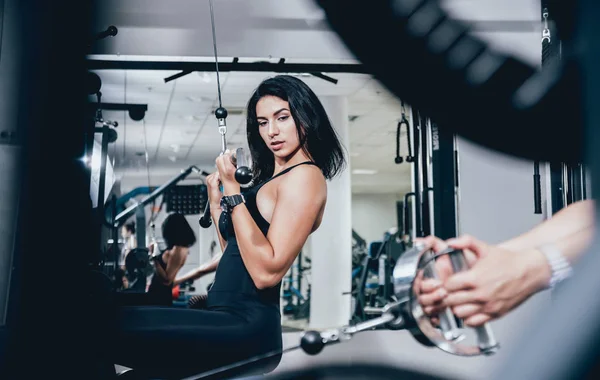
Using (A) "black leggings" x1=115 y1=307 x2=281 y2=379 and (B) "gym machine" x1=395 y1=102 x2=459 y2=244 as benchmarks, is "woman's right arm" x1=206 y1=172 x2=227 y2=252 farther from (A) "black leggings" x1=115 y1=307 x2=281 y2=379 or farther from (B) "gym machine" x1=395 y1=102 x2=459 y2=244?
(B) "gym machine" x1=395 y1=102 x2=459 y2=244

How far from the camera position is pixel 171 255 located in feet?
13.5

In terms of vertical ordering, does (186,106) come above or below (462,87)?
above

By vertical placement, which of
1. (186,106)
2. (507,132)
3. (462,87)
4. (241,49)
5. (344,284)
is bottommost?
(344,284)

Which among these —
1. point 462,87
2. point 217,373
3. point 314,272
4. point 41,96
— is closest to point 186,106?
point 314,272

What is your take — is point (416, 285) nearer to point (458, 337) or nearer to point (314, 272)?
point (458, 337)

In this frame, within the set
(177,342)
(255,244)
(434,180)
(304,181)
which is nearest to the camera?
(177,342)

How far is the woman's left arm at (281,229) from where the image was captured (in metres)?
1.19

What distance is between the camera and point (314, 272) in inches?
252

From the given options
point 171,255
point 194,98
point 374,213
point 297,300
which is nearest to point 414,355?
point 171,255

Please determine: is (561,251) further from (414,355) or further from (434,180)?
(434,180)

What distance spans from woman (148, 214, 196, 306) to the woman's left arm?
2575 mm

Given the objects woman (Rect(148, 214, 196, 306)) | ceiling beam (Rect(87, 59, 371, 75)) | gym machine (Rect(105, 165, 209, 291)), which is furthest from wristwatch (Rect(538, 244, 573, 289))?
gym machine (Rect(105, 165, 209, 291))

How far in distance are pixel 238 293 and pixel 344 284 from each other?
5322mm

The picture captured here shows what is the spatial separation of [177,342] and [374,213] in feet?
57.4
